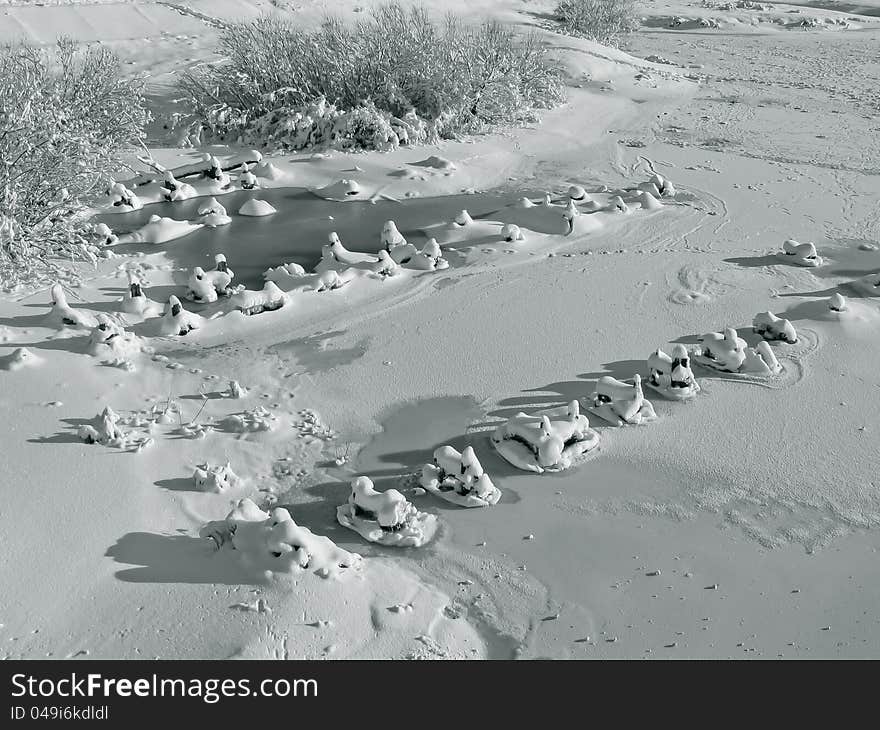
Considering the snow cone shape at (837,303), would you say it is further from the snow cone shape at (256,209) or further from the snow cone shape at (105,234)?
the snow cone shape at (105,234)

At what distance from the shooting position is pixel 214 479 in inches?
224

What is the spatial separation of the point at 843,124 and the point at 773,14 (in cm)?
1151

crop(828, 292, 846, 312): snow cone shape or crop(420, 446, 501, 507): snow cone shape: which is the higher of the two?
crop(828, 292, 846, 312): snow cone shape

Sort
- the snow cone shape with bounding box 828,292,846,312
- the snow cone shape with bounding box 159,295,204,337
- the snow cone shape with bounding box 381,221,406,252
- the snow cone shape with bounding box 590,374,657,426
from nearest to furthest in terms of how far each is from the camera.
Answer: the snow cone shape with bounding box 590,374,657,426, the snow cone shape with bounding box 159,295,204,337, the snow cone shape with bounding box 828,292,846,312, the snow cone shape with bounding box 381,221,406,252

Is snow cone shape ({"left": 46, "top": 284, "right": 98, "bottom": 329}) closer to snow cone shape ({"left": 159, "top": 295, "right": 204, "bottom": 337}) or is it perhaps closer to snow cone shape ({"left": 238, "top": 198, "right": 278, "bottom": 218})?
snow cone shape ({"left": 159, "top": 295, "right": 204, "bottom": 337})

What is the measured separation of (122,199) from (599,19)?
42.6 feet

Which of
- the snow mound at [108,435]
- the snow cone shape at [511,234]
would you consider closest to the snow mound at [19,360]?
the snow mound at [108,435]

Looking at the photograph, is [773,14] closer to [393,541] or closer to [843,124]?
[843,124]

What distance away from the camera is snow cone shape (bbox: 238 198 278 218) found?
1035cm

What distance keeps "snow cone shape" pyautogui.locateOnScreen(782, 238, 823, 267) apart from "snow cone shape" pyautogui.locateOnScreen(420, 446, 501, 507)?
15.3ft

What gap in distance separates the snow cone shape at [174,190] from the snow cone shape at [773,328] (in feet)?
21.5

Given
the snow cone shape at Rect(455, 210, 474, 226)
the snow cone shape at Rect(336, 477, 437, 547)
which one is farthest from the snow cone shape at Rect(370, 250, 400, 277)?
the snow cone shape at Rect(336, 477, 437, 547)

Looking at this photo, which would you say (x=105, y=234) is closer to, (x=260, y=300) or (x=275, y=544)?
(x=260, y=300)

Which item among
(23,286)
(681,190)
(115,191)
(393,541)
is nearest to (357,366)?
(393,541)
